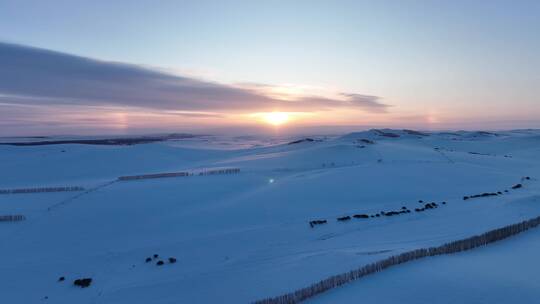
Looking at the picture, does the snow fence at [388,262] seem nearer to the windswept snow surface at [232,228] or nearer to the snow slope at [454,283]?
the snow slope at [454,283]

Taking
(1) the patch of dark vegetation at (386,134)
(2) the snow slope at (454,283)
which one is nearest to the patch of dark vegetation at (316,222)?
(2) the snow slope at (454,283)

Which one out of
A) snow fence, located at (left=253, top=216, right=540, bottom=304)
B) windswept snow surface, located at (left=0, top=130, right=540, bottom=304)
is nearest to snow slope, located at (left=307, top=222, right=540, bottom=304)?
snow fence, located at (left=253, top=216, right=540, bottom=304)

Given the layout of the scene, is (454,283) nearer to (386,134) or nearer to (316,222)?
(316,222)

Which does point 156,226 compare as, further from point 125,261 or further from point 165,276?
point 165,276

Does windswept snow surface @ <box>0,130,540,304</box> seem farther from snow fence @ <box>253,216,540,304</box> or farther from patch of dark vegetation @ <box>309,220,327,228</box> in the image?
snow fence @ <box>253,216,540,304</box>

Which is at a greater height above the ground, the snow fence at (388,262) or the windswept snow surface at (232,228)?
the snow fence at (388,262)

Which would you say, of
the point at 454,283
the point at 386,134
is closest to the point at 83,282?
the point at 454,283

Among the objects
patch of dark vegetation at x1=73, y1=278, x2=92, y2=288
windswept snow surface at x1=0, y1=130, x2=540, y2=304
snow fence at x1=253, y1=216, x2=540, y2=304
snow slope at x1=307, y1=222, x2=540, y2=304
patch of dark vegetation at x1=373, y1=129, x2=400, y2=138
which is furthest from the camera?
patch of dark vegetation at x1=373, y1=129, x2=400, y2=138

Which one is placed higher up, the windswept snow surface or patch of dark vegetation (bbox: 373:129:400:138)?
patch of dark vegetation (bbox: 373:129:400:138)

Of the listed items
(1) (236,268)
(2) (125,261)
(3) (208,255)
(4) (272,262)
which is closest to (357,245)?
(4) (272,262)
